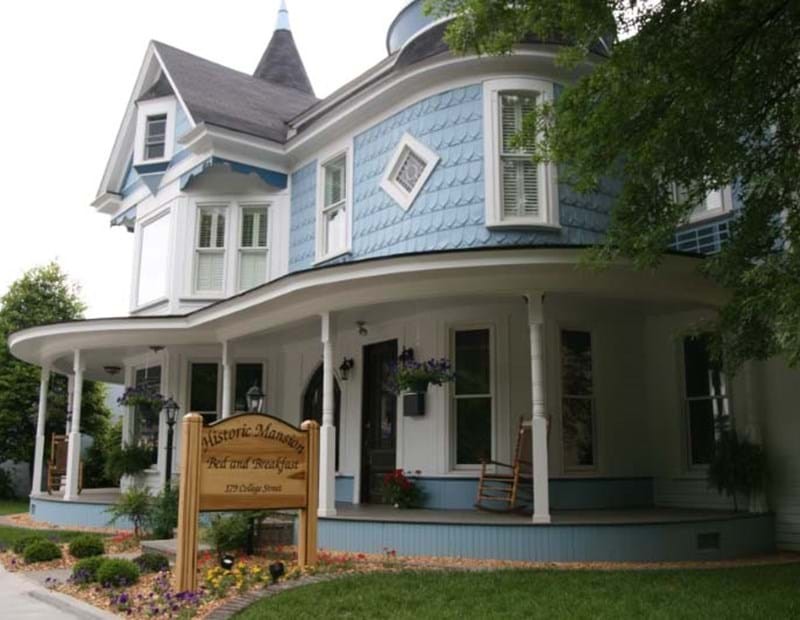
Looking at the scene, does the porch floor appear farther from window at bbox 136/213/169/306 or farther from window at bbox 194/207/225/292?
window at bbox 136/213/169/306

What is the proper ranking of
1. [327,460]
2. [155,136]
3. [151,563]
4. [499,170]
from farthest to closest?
[155,136] → [499,170] → [327,460] → [151,563]

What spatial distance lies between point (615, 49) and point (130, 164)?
11.7 m

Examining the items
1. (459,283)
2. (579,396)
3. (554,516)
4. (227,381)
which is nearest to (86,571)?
(227,381)

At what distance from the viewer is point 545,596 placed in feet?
20.7

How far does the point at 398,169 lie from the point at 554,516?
514 centimetres

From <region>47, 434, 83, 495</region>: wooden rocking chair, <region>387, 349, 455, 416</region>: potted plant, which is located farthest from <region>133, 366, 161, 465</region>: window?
<region>387, 349, 455, 416</region>: potted plant

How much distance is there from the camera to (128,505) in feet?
34.3

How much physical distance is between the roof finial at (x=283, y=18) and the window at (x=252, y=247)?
10003 mm

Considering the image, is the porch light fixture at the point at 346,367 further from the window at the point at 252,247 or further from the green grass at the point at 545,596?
the green grass at the point at 545,596

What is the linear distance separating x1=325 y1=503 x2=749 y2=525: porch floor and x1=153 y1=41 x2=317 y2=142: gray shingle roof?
22.6 ft

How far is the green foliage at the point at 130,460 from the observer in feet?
45.9

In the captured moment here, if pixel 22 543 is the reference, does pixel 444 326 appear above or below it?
above

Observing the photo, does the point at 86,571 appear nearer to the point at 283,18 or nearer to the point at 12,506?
the point at 12,506

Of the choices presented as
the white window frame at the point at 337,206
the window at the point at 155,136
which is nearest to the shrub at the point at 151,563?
the white window frame at the point at 337,206
